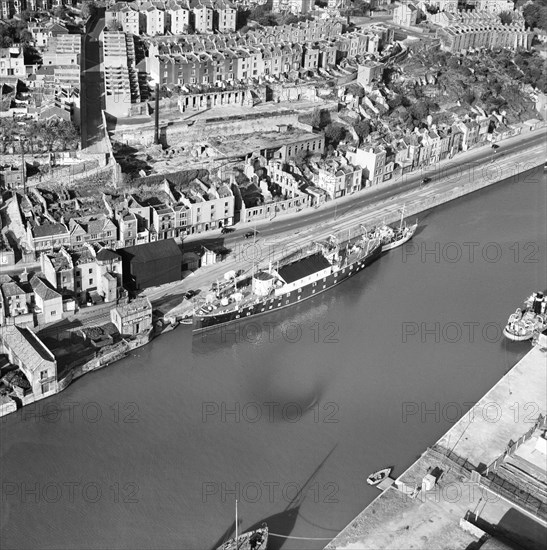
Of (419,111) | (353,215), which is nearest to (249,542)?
(353,215)

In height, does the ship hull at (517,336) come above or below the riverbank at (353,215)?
below

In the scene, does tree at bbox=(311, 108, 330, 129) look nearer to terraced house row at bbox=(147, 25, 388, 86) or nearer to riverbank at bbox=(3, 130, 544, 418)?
terraced house row at bbox=(147, 25, 388, 86)

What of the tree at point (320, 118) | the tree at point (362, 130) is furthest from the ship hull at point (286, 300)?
the tree at point (320, 118)

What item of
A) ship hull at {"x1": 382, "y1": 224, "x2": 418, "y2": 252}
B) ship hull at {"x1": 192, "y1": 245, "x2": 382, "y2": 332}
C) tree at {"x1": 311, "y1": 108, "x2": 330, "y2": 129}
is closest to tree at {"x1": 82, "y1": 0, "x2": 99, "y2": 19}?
tree at {"x1": 311, "y1": 108, "x2": 330, "y2": 129}

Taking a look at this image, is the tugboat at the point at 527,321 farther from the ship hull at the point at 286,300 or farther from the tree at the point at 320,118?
the tree at the point at 320,118

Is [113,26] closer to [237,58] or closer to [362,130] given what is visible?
[237,58]

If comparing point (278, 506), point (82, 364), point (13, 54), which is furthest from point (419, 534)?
point (13, 54)
